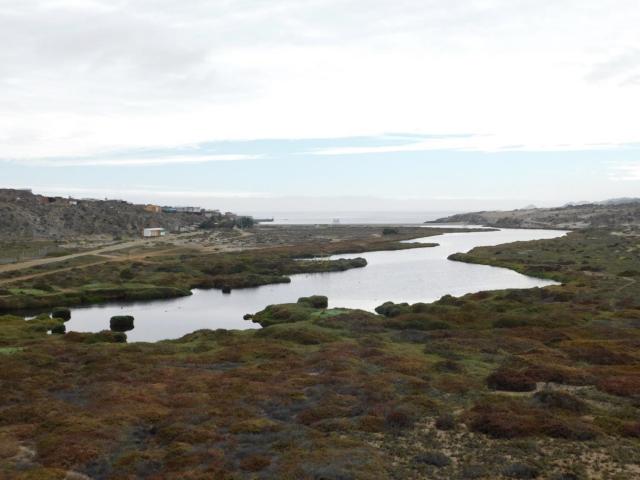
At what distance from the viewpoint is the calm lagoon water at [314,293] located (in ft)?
242

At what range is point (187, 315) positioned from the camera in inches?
3145

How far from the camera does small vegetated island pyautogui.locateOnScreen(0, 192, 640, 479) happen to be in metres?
25.6

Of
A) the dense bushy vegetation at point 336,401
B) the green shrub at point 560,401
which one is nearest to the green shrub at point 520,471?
the dense bushy vegetation at point 336,401

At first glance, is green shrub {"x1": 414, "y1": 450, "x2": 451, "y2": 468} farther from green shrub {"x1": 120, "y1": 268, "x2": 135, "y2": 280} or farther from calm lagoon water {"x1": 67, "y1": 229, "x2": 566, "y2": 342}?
green shrub {"x1": 120, "y1": 268, "x2": 135, "y2": 280}

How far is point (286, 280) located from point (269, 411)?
8077 cm

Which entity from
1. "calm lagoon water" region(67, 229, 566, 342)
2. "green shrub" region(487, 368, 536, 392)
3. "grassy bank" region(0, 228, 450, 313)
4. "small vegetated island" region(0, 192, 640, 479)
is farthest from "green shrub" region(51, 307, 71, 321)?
"green shrub" region(487, 368, 536, 392)

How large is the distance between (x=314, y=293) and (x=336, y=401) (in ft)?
209

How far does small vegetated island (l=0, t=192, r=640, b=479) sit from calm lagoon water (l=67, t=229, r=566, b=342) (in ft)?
30.5

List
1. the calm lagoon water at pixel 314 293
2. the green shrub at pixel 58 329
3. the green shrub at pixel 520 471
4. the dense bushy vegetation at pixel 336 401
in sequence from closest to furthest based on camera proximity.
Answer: the green shrub at pixel 520 471
the dense bushy vegetation at pixel 336 401
the green shrub at pixel 58 329
the calm lagoon water at pixel 314 293

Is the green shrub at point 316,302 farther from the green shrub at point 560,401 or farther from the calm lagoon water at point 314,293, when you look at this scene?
the green shrub at point 560,401

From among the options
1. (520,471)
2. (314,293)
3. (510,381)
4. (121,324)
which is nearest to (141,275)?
(314,293)

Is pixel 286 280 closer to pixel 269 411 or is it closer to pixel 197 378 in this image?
pixel 197 378

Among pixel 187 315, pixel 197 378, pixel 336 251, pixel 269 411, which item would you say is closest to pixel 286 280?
pixel 187 315

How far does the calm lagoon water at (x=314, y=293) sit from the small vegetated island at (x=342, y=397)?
930cm
